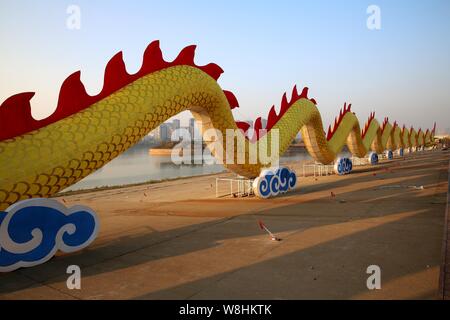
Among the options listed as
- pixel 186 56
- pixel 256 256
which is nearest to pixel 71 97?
pixel 186 56

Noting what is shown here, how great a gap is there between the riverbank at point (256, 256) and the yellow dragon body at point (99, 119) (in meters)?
1.44

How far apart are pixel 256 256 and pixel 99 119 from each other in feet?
12.0

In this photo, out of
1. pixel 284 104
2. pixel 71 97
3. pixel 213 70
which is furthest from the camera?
pixel 284 104

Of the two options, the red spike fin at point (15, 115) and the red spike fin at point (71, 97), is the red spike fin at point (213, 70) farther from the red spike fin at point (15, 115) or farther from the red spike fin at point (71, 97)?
the red spike fin at point (15, 115)

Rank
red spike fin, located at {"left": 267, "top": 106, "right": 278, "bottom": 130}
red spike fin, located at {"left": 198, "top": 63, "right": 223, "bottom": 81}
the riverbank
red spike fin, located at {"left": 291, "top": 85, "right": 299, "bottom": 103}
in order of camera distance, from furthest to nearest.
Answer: red spike fin, located at {"left": 291, "top": 85, "right": 299, "bottom": 103} → red spike fin, located at {"left": 267, "top": 106, "right": 278, "bottom": 130} → red spike fin, located at {"left": 198, "top": 63, "right": 223, "bottom": 81} → the riverbank

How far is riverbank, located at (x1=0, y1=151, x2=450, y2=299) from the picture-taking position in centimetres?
426

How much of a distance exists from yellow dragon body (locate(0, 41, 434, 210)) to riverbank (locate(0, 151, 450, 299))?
1443mm

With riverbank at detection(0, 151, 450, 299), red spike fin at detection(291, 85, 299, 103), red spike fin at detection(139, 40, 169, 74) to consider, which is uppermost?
red spike fin at detection(291, 85, 299, 103)

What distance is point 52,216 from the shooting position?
542cm

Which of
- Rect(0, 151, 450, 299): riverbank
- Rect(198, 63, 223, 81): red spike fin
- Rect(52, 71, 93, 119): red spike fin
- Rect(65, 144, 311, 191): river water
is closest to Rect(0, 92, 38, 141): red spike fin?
Rect(52, 71, 93, 119): red spike fin

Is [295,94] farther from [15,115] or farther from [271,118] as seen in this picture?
[15,115]

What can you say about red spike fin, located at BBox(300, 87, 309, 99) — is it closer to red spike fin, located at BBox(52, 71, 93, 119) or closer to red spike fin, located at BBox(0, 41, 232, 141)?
red spike fin, located at BBox(0, 41, 232, 141)

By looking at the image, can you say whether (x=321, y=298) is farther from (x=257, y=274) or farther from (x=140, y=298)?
(x=140, y=298)

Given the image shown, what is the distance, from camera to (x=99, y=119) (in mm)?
6352
